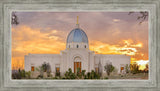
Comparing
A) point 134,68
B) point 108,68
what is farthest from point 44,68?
point 134,68

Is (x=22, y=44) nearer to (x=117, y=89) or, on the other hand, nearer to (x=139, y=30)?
(x=117, y=89)

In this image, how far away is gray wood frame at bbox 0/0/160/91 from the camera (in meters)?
3.54

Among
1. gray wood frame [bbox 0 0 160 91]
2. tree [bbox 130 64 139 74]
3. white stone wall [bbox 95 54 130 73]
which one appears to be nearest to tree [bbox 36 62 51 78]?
gray wood frame [bbox 0 0 160 91]

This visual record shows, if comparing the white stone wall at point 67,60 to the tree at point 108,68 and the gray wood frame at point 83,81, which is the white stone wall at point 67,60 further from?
the gray wood frame at point 83,81

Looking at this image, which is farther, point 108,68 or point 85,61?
point 85,61

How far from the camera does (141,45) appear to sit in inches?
180

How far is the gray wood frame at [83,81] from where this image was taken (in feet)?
11.6

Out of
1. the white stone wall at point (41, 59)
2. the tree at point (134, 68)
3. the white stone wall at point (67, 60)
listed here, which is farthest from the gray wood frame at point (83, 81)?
the white stone wall at point (41, 59)

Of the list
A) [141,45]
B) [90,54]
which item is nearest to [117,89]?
[141,45]

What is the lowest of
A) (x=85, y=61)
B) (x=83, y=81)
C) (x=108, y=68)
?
A: (x=83, y=81)

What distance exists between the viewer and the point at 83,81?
11.9 ft

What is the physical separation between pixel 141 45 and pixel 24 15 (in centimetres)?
282

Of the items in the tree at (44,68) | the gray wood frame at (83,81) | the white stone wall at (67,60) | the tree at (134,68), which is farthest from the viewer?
the white stone wall at (67,60)

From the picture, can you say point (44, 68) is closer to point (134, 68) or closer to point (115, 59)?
point (115, 59)
